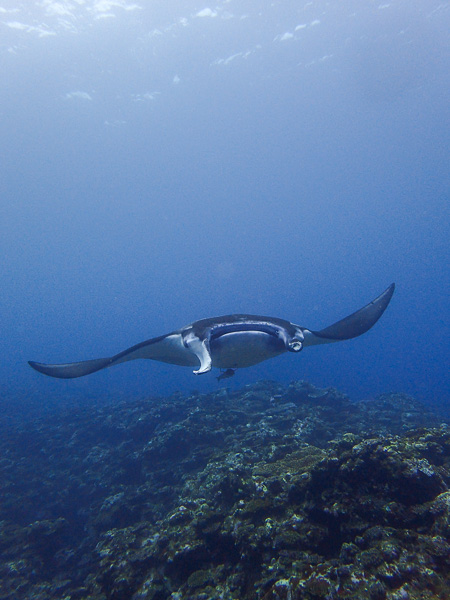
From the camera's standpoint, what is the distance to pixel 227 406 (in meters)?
14.1

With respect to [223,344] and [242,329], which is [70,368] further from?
[242,329]

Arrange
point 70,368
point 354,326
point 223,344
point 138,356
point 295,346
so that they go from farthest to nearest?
1. point 354,326
2. point 138,356
3. point 70,368
4. point 223,344
5. point 295,346

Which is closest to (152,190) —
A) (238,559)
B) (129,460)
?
(129,460)

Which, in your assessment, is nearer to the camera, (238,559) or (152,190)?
(238,559)

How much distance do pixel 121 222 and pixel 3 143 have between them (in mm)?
57299

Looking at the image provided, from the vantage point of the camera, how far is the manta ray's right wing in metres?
6.25

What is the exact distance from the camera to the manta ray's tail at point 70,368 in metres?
5.20

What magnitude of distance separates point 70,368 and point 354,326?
18.7 ft

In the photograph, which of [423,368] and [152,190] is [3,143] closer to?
[152,190]

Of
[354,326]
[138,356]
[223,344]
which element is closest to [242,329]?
[223,344]

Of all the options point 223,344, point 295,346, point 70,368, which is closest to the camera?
point 295,346

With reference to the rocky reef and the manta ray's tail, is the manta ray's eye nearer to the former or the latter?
the rocky reef

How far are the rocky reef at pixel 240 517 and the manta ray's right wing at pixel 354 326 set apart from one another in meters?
1.95

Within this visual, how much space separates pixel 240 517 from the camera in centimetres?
473
